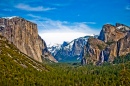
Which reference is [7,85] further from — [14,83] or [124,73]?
[124,73]

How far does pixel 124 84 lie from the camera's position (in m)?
122

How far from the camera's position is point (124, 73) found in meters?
115

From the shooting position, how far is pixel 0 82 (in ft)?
628

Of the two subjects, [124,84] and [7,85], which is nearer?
[124,84]

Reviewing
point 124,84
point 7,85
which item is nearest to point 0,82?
point 7,85

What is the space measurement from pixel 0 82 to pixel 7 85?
19.9ft

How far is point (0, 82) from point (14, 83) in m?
11.0

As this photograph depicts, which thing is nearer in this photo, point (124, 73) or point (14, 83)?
point (124, 73)

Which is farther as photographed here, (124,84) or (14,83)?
(14,83)

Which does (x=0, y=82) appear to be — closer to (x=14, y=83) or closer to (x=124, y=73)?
(x=14, y=83)

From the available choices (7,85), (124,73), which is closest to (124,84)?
(124,73)

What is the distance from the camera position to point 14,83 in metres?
198

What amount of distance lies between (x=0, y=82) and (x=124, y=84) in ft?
324

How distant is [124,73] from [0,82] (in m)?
103
